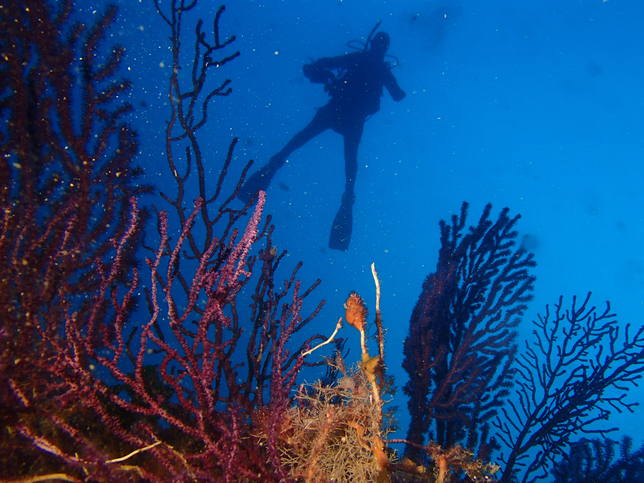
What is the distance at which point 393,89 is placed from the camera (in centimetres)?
1278

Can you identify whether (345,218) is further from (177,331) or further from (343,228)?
(177,331)

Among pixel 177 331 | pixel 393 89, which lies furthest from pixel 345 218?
pixel 177 331

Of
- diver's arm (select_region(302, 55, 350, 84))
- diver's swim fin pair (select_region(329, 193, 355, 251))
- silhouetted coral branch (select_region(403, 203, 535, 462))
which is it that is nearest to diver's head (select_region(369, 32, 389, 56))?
diver's arm (select_region(302, 55, 350, 84))

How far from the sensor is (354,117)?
539 inches

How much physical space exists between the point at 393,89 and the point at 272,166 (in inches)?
199

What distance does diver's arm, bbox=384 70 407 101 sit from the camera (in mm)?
12430

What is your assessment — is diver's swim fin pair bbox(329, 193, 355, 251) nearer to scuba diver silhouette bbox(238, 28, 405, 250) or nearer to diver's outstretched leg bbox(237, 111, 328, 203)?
scuba diver silhouette bbox(238, 28, 405, 250)

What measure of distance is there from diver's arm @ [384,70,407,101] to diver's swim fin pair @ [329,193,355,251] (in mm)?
3485

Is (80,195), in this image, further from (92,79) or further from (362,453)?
(362,453)

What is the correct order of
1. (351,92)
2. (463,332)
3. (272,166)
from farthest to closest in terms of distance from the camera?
(351,92) < (272,166) < (463,332)

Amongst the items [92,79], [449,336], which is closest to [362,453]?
[449,336]

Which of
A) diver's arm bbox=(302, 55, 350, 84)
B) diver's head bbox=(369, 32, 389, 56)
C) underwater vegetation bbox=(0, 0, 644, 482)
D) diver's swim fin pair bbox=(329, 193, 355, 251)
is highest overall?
diver's head bbox=(369, 32, 389, 56)

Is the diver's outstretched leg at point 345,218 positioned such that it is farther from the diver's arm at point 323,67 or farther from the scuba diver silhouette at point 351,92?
the diver's arm at point 323,67

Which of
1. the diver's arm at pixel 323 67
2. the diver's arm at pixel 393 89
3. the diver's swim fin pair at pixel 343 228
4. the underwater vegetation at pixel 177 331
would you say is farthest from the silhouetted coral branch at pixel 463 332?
the diver's arm at pixel 323 67
